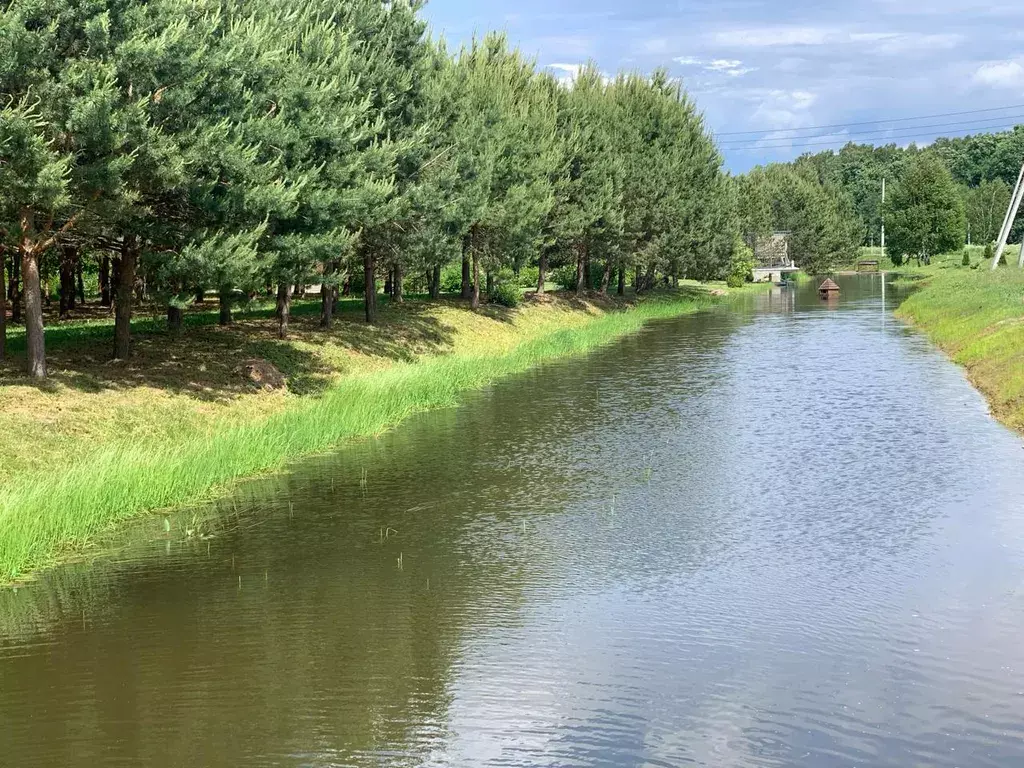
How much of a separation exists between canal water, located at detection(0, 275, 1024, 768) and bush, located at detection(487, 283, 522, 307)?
33.4 meters

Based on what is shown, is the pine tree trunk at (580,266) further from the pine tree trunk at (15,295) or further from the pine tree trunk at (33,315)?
the pine tree trunk at (33,315)

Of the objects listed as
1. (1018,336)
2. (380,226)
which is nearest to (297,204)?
(380,226)

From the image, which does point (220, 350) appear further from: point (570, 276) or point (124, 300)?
point (570, 276)

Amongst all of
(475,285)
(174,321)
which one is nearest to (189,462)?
(174,321)

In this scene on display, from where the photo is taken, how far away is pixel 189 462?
23.4 metres

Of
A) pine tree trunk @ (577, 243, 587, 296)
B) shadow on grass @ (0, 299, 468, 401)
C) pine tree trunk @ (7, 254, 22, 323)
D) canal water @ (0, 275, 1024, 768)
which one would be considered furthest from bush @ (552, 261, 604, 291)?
canal water @ (0, 275, 1024, 768)

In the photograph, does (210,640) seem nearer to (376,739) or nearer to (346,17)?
(376,739)

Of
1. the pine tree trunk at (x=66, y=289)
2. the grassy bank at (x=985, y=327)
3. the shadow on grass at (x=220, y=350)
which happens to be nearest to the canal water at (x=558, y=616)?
the grassy bank at (x=985, y=327)

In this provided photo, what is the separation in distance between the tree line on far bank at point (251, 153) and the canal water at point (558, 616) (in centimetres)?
788

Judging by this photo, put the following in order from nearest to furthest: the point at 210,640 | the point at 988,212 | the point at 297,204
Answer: the point at 210,640 → the point at 297,204 → the point at 988,212

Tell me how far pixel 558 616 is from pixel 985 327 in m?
38.1

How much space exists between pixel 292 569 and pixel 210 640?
3.19 m

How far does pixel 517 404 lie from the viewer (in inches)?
1382

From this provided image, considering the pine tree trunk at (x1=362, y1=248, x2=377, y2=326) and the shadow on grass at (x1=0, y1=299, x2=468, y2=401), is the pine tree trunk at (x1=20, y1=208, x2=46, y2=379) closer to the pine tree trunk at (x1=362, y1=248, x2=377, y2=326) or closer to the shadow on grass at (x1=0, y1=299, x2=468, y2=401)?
the shadow on grass at (x1=0, y1=299, x2=468, y2=401)
